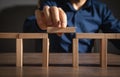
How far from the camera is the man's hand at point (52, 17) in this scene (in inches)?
18.2

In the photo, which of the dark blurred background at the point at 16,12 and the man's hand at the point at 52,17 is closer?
the man's hand at the point at 52,17

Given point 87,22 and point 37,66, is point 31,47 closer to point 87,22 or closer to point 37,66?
point 87,22

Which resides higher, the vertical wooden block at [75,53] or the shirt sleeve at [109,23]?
the shirt sleeve at [109,23]

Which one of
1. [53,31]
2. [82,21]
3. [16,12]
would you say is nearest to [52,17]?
[53,31]

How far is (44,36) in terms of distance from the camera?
1.50ft

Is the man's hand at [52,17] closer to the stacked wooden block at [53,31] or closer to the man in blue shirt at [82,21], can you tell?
the stacked wooden block at [53,31]

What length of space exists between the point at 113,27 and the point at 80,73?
1.95ft

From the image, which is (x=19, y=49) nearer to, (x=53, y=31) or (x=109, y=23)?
(x=53, y=31)

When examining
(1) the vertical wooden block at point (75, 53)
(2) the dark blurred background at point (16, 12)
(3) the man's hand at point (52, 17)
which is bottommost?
(1) the vertical wooden block at point (75, 53)

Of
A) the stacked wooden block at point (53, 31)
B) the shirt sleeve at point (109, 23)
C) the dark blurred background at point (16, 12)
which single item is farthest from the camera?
the dark blurred background at point (16, 12)

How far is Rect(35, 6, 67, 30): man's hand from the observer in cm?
46

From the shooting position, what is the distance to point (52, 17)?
1.57ft

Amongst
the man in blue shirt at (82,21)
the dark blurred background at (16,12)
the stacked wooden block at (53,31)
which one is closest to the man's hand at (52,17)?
the stacked wooden block at (53,31)

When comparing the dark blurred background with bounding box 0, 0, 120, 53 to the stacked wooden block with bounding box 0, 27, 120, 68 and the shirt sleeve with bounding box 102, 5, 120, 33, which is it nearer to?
the shirt sleeve with bounding box 102, 5, 120, 33
